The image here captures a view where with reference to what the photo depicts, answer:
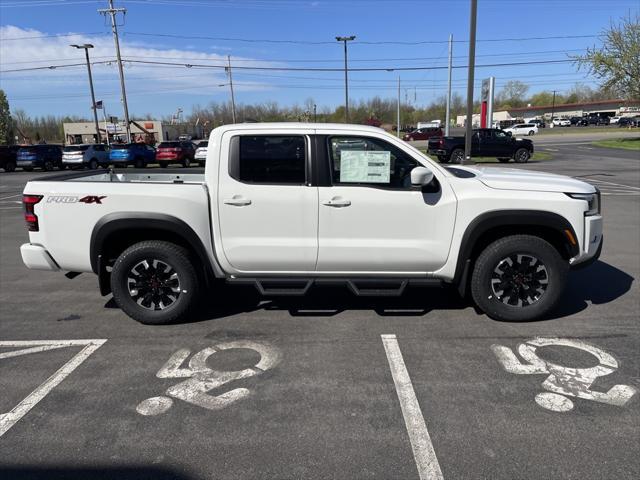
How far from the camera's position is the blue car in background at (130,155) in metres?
30.8

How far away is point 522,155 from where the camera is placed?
26.0 m

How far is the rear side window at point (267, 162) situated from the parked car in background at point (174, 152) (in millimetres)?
27300

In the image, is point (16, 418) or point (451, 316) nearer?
point (16, 418)

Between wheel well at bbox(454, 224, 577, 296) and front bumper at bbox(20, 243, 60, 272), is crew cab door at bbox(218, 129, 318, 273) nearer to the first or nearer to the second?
wheel well at bbox(454, 224, 577, 296)

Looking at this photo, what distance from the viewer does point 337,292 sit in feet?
18.6

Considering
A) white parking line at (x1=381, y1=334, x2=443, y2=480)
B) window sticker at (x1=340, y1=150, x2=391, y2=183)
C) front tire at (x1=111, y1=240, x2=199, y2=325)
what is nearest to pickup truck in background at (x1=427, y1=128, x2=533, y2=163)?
window sticker at (x1=340, y1=150, x2=391, y2=183)

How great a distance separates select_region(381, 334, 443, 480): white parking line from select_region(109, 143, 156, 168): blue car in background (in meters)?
30.2

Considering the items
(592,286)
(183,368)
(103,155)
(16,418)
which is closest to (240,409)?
(183,368)

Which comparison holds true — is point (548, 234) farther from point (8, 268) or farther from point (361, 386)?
point (8, 268)

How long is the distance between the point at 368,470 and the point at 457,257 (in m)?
2.39

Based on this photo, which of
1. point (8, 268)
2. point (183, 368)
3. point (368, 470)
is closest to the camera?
point (368, 470)

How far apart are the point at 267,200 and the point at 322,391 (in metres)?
1.81

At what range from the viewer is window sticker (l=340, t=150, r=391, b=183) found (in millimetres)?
4469

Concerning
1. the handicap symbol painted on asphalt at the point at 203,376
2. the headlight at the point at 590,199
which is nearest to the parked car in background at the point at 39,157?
the handicap symbol painted on asphalt at the point at 203,376
